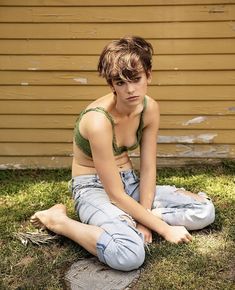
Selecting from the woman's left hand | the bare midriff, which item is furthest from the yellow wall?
the woman's left hand

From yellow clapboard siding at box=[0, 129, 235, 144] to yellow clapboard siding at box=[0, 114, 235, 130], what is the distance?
0.12 ft

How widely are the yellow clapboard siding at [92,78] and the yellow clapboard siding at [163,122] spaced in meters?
0.29

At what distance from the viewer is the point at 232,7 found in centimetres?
397

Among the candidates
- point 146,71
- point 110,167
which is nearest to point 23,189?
point 110,167

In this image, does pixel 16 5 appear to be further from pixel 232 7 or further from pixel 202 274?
pixel 202 274

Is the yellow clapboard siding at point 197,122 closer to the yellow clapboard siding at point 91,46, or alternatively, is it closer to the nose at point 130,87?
the yellow clapboard siding at point 91,46

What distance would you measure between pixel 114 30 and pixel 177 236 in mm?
1741

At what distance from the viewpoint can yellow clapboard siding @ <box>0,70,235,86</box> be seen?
13.6 ft

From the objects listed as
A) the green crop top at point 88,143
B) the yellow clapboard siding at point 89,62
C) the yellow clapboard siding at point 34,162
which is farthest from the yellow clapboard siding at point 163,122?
the green crop top at point 88,143

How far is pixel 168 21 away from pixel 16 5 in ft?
3.81

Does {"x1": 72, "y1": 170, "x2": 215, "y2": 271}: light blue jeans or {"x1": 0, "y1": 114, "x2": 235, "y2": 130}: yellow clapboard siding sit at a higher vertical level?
{"x1": 0, "y1": 114, "x2": 235, "y2": 130}: yellow clapboard siding

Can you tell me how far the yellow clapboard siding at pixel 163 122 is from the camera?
4.30 metres

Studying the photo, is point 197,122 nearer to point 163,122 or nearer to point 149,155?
point 163,122

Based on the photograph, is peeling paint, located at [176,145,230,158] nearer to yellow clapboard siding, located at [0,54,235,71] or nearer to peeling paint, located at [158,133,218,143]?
peeling paint, located at [158,133,218,143]
